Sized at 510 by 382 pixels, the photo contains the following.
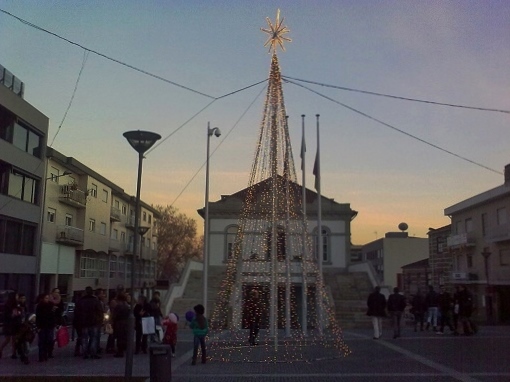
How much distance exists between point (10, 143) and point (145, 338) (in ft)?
61.2

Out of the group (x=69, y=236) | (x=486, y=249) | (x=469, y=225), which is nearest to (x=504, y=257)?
(x=486, y=249)

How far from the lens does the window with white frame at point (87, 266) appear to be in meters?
42.3

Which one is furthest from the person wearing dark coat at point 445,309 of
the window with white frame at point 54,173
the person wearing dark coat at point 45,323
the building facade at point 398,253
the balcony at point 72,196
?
the building facade at point 398,253

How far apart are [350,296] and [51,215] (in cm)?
2054

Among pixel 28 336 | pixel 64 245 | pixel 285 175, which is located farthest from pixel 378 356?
pixel 64 245

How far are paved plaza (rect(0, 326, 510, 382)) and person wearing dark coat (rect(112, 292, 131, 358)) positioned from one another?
14.0 inches

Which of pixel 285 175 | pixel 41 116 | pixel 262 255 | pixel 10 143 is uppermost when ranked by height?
pixel 41 116

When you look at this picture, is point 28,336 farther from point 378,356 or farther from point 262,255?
point 262,255

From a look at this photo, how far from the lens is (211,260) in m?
35.5

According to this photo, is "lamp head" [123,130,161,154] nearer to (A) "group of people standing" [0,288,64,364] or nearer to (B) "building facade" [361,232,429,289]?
(A) "group of people standing" [0,288,64,364]


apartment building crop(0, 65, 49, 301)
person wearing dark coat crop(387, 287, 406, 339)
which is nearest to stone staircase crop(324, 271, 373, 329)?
person wearing dark coat crop(387, 287, 406, 339)

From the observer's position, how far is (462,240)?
1537 inches

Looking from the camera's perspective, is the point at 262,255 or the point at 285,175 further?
the point at 262,255

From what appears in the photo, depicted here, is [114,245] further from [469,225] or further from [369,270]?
[469,225]
